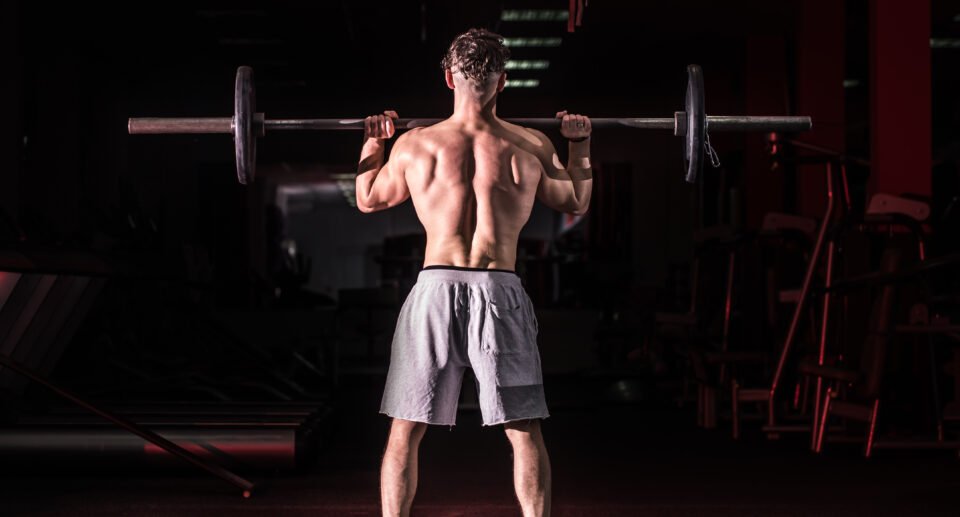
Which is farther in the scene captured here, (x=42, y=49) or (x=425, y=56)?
(x=425, y=56)

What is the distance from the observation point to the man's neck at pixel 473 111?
8.98 ft

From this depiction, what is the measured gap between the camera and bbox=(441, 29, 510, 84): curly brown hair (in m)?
2.66

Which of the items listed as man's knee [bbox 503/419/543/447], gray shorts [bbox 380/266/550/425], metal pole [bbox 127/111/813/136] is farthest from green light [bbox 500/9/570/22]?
man's knee [bbox 503/419/543/447]

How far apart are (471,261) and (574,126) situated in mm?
455

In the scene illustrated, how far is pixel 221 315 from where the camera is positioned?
39.8 ft

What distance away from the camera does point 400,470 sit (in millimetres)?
2576

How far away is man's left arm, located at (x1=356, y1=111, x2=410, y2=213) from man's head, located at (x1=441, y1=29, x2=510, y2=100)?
0.72 ft

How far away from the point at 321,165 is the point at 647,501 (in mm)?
11570

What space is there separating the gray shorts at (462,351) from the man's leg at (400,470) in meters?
0.04

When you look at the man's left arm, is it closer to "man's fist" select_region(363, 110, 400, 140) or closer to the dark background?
"man's fist" select_region(363, 110, 400, 140)

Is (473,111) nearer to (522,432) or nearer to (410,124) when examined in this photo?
(410,124)

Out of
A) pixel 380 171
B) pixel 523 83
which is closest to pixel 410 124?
pixel 380 171

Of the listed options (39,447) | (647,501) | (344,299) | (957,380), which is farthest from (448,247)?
(344,299)

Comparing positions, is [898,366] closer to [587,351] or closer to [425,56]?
[587,351]
